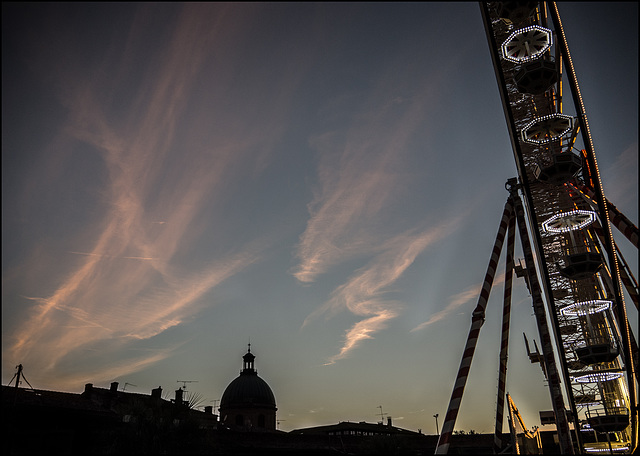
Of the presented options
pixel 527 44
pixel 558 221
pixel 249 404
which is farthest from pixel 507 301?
pixel 249 404

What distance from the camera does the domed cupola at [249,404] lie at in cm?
6444

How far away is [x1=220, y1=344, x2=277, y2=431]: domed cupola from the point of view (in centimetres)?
6444

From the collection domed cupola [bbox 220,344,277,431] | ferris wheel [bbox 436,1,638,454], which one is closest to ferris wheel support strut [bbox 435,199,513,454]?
ferris wheel [bbox 436,1,638,454]

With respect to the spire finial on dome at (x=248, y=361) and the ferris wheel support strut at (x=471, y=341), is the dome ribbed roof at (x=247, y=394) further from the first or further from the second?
the ferris wheel support strut at (x=471, y=341)

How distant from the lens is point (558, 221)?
25922 mm

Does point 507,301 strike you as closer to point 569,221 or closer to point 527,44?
point 569,221

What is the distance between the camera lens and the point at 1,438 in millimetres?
21500

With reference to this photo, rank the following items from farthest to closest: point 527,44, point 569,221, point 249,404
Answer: point 249,404 → point 569,221 → point 527,44

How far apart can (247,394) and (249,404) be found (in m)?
1.63

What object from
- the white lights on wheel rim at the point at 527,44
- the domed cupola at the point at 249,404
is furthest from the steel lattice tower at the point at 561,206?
the domed cupola at the point at 249,404

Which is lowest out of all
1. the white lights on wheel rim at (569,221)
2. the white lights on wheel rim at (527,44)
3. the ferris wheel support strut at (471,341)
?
the ferris wheel support strut at (471,341)

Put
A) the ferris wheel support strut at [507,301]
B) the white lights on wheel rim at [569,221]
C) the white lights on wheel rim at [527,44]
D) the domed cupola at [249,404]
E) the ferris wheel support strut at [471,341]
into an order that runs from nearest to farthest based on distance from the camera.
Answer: the ferris wheel support strut at [471,341] < the white lights on wheel rim at [527,44] < the white lights on wheel rim at [569,221] < the ferris wheel support strut at [507,301] < the domed cupola at [249,404]

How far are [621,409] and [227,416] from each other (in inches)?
1937

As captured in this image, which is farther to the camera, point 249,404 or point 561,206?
point 249,404
